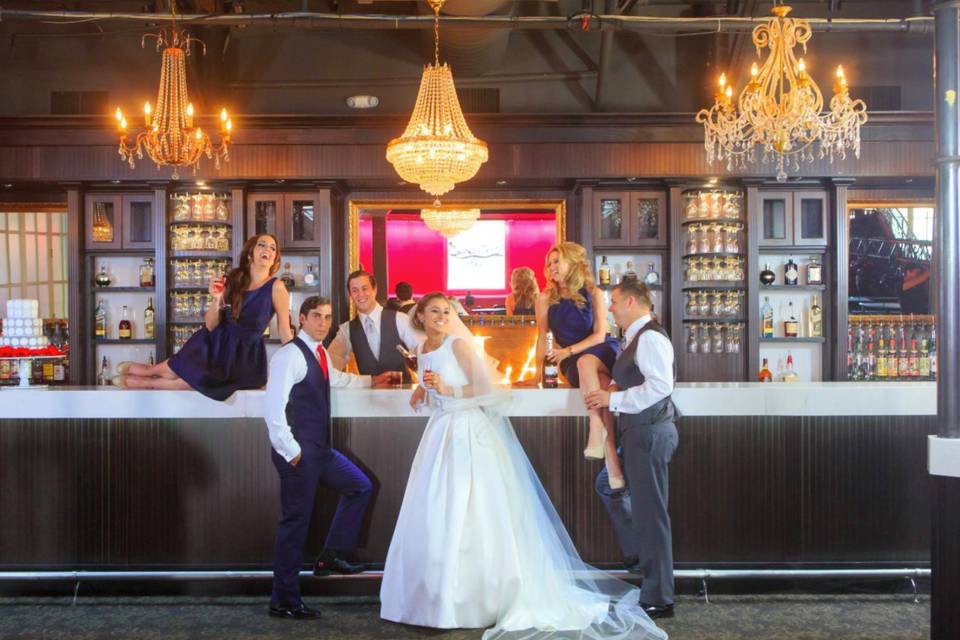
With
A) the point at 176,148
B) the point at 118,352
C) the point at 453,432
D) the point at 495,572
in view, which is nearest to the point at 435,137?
the point at 176,148

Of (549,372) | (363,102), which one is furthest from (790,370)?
(363,102)

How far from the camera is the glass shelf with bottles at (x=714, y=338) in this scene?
8016 mm

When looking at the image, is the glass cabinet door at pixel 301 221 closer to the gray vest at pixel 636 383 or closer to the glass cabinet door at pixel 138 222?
the glass cabinet door at pixel 138 222

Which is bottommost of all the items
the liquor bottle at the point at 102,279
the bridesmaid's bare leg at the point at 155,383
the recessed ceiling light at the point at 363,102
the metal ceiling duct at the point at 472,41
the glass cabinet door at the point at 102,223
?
the bridesmaid's bare leg at the point at 155,383

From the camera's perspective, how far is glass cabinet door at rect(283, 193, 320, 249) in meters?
8.05

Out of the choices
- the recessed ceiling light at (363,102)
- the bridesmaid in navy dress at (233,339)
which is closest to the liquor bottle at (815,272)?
the recessed ceiling light at (363,102)

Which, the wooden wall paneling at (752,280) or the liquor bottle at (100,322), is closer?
the wooden wall paneling at (752,280)

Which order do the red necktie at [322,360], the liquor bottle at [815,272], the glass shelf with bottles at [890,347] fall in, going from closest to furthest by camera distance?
1. the red necktie at [322,360]
2. the liquor bottle at [815,272]
3. the glass shelf with bottles at [890,347]

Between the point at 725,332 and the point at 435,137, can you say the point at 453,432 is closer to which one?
the point at 435,137

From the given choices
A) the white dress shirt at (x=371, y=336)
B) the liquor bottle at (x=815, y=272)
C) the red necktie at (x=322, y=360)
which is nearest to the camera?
the red necktie at (x=322, y=360)

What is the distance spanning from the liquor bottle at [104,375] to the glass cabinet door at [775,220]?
20.1 feet

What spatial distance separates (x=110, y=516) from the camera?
14.5ft

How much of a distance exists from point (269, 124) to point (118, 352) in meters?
2.58

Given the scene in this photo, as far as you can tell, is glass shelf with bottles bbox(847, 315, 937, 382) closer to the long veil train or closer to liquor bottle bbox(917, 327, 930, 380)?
liquor bottle bbox(917, 327, 930, 380)
